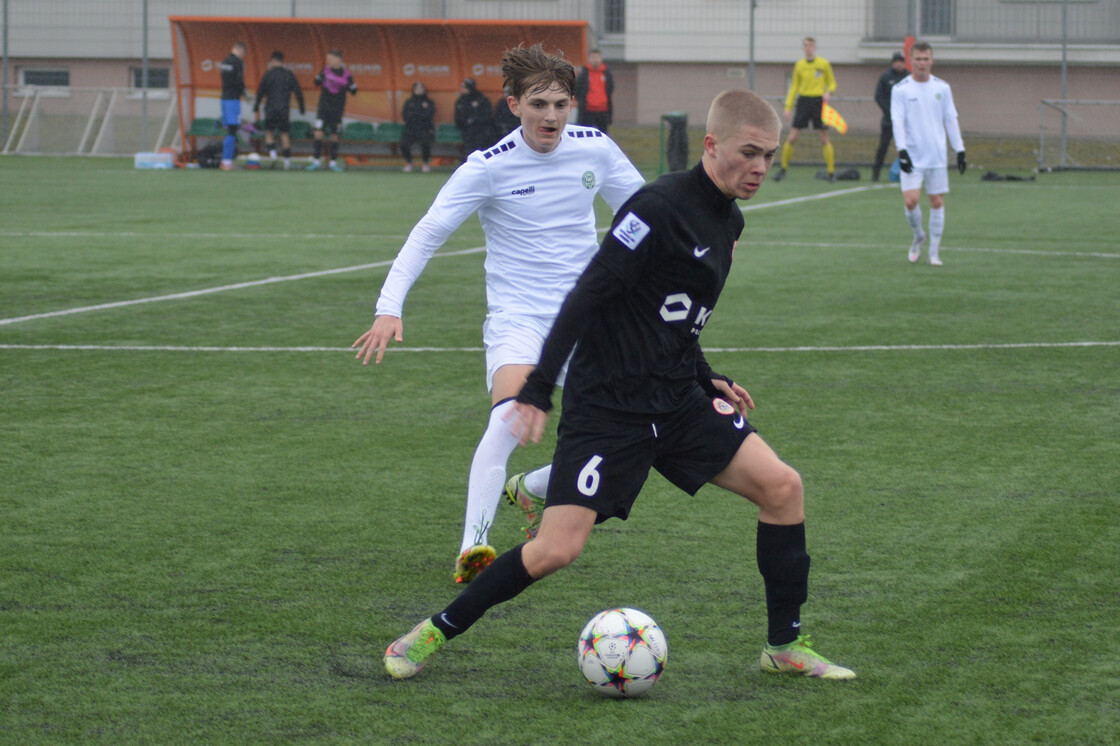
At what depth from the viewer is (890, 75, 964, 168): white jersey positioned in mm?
14117

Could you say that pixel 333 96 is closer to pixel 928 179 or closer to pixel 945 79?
pixel 945 79

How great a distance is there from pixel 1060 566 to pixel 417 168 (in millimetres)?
25057

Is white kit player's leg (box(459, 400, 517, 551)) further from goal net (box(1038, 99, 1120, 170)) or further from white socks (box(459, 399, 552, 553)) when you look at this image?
goal net (box(1038, 99, 1120, 170))

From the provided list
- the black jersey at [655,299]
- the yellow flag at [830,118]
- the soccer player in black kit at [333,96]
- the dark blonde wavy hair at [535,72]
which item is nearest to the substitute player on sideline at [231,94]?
the soccer player in black kit at [333,96]

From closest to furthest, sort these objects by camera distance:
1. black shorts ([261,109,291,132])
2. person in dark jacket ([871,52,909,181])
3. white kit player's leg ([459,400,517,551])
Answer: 1. white kit player's leg ([459,400,517,551])
2. person in dark jacket ([871,52,909,181])
3. black shorts ([261,109,291,132])

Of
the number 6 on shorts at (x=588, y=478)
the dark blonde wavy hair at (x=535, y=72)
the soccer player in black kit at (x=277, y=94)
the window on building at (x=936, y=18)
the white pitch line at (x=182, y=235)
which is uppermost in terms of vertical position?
the window on building at (x=936, y=18)

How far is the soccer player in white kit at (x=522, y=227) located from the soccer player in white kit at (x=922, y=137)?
8855 mm

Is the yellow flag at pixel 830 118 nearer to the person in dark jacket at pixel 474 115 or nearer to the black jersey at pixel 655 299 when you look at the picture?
the person in dark jacket at pixel 474 115

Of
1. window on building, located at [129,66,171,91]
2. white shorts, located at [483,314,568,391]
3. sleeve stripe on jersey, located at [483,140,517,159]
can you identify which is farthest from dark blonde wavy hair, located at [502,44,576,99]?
window on building, located at [129,66,171,91]

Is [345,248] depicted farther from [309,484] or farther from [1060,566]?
[1060,566]

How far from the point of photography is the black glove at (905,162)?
13.9m

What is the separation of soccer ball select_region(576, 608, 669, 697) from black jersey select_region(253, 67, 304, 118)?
24869 mm

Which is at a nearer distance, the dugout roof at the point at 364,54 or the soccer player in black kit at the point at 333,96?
the soccer player in black kit at the point at 333,96

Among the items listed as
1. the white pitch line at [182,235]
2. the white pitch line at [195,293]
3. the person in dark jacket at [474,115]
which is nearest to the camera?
the white pitch line at [195,293]
